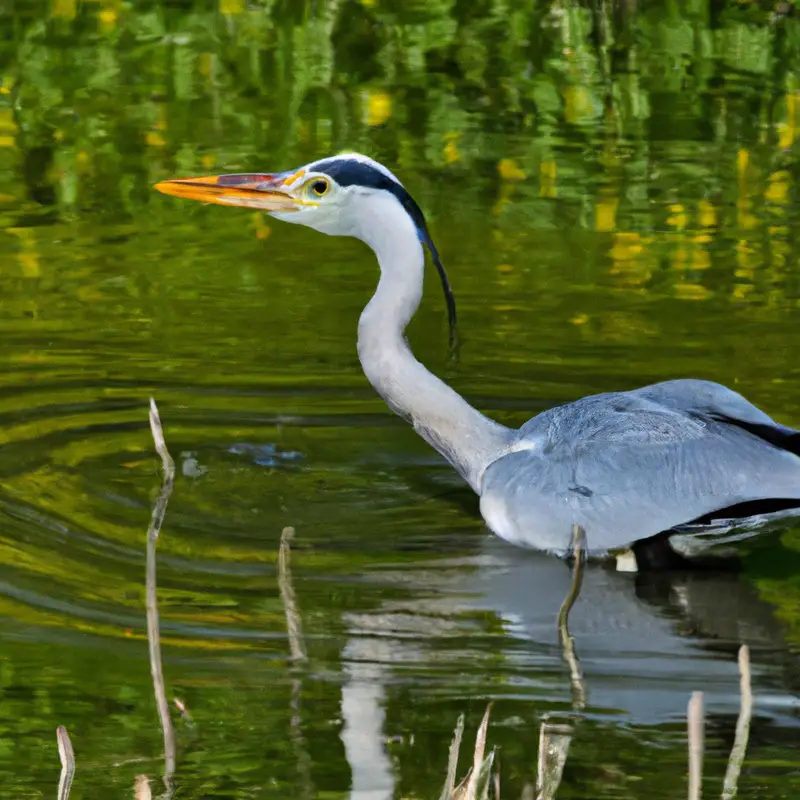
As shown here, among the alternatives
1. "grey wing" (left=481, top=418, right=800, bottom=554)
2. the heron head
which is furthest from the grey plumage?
the heron head

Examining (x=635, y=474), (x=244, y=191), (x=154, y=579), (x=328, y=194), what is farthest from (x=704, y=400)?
(x=154, y=579)

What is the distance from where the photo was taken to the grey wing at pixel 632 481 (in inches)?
246

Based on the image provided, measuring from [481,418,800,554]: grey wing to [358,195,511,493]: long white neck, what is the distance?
298 millimetres

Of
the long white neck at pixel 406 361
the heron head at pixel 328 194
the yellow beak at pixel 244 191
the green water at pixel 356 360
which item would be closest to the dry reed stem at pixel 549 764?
the green water at pixel 356 360

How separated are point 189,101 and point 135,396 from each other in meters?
4.79

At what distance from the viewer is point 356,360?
27.7 feet

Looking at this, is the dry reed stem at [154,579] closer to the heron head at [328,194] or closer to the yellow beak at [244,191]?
the heron head at [328,194]

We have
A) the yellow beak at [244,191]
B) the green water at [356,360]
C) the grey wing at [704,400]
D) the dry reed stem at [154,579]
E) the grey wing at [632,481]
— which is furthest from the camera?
the yellow beak at [244,191]

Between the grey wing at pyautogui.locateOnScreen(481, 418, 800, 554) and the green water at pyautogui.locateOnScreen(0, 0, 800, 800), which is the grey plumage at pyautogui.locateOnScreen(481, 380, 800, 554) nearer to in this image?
the grey wing at pyautogui.locateOnScreen(481, 418, 800, 554)

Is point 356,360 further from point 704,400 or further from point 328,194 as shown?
point 704,400

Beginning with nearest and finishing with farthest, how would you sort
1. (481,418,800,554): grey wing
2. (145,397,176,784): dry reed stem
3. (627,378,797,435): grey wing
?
1. (145,397,176,784): dry reed stem
2. (481,418,800,554): grey wing
3. (627,378,797,435): grey wing

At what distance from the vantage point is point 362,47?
13.2 m

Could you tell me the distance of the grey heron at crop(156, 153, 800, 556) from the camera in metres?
6.27

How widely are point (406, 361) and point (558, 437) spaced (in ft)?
2.15
